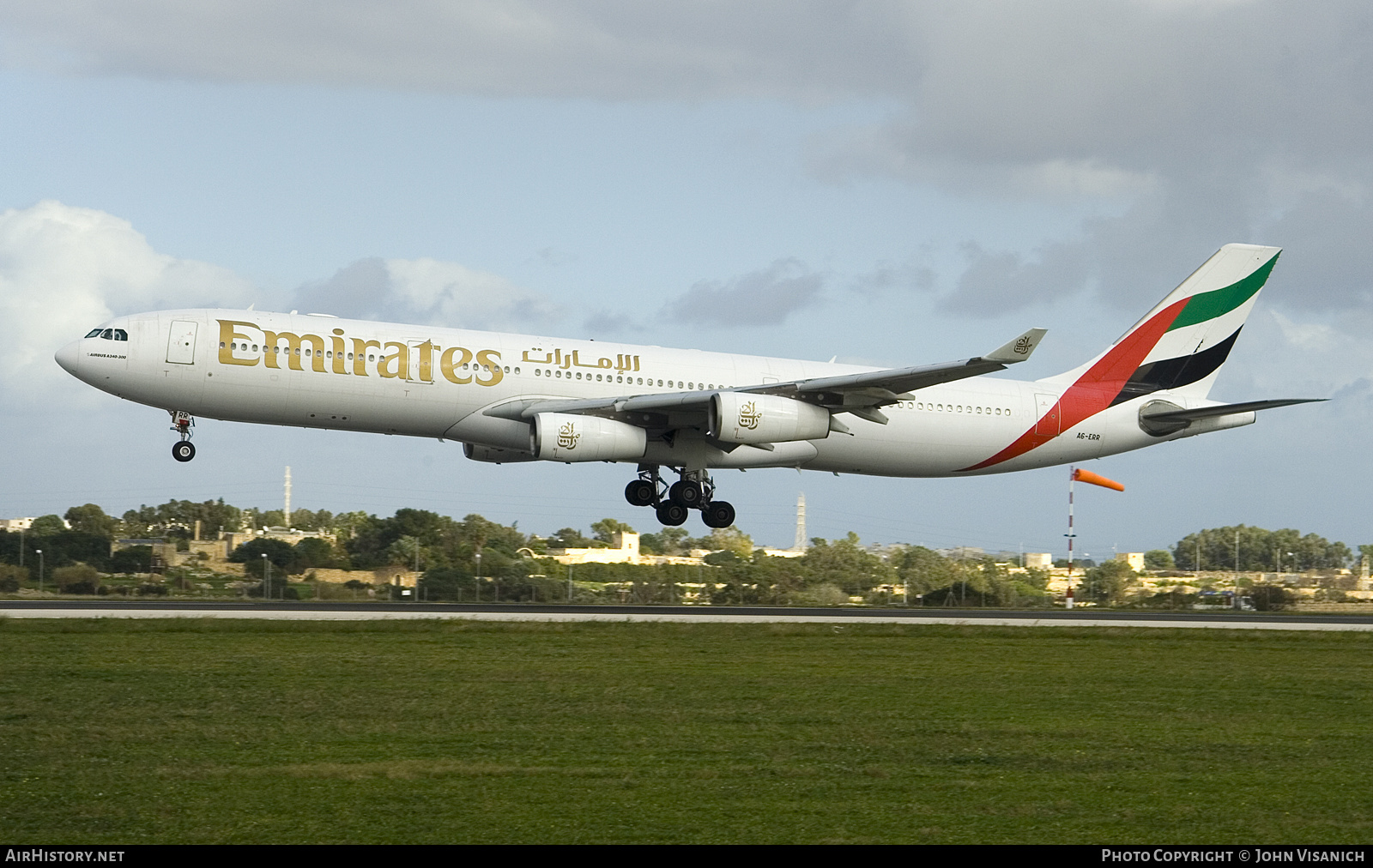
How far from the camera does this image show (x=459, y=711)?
696 inches

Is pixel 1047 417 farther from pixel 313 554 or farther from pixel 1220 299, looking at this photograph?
pixel 313 554

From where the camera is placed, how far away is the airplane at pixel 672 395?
34.4 metres

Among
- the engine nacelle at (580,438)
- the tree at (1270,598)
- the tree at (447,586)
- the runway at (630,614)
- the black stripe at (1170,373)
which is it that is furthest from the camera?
the tree at (1270,598)

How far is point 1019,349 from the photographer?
32.3 meters

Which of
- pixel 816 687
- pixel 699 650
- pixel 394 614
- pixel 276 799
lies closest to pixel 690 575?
pixel 394 614

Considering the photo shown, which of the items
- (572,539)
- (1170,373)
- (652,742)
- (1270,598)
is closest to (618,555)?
(572,539)

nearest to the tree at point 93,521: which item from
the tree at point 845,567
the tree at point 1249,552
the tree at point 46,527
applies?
the tree at point 46,527

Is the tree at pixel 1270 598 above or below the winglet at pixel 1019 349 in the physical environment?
below

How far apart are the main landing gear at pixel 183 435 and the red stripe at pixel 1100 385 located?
72.5 feet

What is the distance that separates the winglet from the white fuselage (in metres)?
7.86

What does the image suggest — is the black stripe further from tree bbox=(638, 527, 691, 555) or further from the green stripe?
tree bbox=(638, 527, 691, 555)

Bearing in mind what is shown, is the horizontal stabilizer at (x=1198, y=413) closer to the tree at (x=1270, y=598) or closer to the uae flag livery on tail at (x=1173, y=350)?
the uae flag livery on tail at (x=1173, y=350)

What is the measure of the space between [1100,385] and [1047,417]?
2.23 metres
